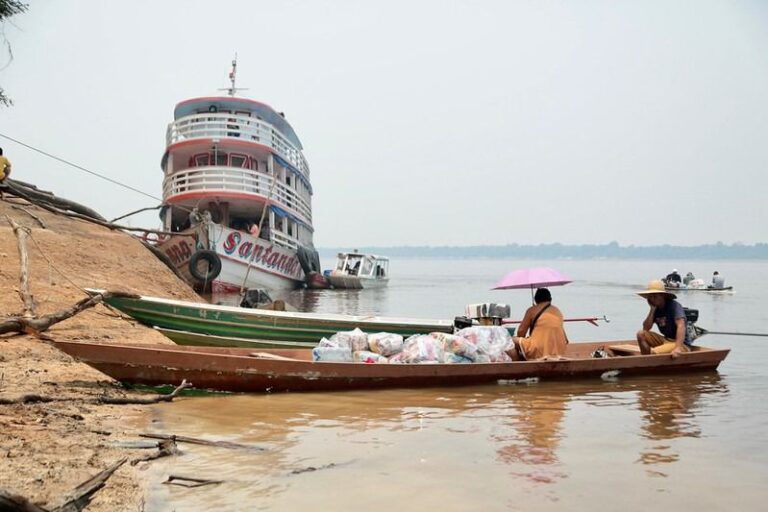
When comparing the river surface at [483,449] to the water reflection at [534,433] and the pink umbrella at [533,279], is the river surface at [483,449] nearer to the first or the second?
the water reflection at [534,433]

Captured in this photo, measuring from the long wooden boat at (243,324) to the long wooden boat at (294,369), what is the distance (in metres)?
1.80

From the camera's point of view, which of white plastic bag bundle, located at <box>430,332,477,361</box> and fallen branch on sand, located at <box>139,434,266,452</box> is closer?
fallen branch on sand, located at <box>139,434,266,452</box>

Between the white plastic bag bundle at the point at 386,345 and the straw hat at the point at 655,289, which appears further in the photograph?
the straw hat at the point at 655,289

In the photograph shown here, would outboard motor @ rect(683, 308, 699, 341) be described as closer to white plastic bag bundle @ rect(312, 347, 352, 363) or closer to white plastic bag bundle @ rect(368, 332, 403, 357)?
white plastic bag bundle @ rect(368, 332, 403, 357)

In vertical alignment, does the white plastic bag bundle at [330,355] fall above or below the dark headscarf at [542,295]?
below

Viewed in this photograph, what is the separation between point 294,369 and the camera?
291 inches

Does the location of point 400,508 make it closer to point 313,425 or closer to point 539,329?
point 313,425

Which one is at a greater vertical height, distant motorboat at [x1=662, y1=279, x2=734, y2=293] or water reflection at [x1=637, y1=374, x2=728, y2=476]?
distant motorboat at [x1=662, y1=279, x2=734, y2=293]

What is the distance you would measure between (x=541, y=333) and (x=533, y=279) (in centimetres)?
74

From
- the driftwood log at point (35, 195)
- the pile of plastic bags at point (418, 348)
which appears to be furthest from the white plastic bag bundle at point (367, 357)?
the driftwood log at point (35, 195)

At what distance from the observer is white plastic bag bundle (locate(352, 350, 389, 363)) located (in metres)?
8.20

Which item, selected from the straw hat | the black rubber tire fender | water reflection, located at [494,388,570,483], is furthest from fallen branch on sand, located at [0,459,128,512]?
the black rubber tire fender

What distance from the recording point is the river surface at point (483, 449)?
439 centimetres

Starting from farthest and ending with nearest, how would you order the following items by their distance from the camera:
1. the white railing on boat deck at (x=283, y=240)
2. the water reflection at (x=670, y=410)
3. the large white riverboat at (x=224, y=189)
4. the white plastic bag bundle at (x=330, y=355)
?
the white railing on boat deck at (x=283, y=240)
the large white riverboat at (x=224, y=189)
the white plastic bag bundle at (x=330, y=355)
the water reflection at (x=670, y=410)
